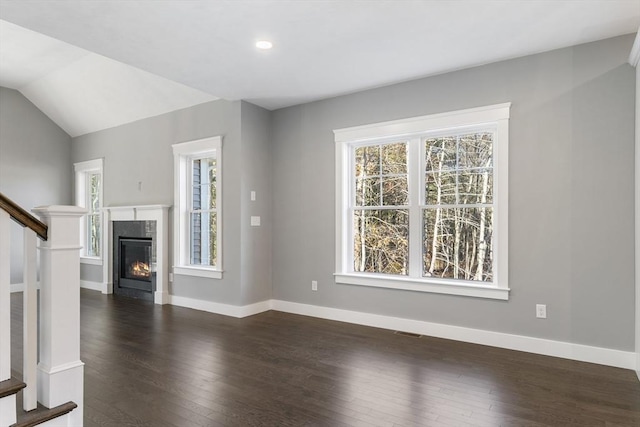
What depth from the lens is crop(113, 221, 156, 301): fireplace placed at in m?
5.73

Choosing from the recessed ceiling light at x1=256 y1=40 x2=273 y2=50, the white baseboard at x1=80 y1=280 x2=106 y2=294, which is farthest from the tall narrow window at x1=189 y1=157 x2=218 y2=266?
the recessed ceiling light at x1=256 y1=40 x2=273 y2=50

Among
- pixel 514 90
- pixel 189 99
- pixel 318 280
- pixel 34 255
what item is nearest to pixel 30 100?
pixel 189 99

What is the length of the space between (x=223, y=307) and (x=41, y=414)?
10.2 ft

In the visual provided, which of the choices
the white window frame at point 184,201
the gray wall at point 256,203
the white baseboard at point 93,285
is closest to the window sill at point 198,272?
the white window frame at point 184,201

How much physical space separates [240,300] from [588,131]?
4049 mm

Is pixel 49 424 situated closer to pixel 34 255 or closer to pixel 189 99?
pixel 34 255

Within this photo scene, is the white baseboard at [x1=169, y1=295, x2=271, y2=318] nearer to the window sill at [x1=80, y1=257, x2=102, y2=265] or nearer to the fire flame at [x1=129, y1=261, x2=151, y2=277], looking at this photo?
the fire flame at [x1=129, y1=261, x2=151, y2=277]

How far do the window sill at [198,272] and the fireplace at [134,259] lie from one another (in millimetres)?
554

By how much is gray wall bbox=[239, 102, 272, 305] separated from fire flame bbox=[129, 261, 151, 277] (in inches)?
79.4

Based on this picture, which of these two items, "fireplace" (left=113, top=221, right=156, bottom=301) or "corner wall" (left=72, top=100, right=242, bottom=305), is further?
"fireplace" (left=113, top=221, right=156, bottom=301)

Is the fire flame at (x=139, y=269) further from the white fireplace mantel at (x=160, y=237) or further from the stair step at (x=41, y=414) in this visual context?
the stair step at (x=41, y=414)

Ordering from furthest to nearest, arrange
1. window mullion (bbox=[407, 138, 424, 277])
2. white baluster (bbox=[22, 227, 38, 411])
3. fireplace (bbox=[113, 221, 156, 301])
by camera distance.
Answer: fireplace (bbox=[113, 221, 156, 301])
window mullion (bbox=[407, 138, 424, 277])
white baluster (bbox=[22, 227, 38, 411])

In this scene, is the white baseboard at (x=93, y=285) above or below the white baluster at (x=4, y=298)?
below

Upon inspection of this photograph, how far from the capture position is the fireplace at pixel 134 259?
225 inches
